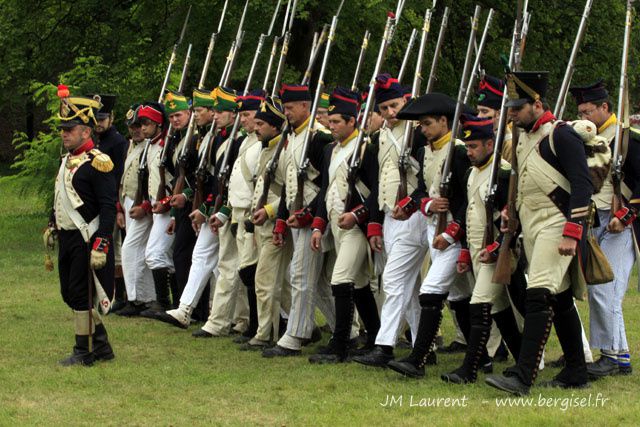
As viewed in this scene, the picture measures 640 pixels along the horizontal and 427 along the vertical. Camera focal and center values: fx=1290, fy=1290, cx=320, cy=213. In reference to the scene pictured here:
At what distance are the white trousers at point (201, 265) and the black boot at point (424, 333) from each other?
117 inches

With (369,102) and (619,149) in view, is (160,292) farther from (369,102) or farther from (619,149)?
(619,149)

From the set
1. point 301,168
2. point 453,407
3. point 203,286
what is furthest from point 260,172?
point 453,407

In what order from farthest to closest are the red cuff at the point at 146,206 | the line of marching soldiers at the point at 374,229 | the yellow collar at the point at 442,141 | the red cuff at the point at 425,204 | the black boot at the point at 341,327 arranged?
the red cuff at the point at 146,206 < the black boot at the point at 341,327 < the yellow collar at the point at 442,141 < the red cuff at the point at 425,204 < the line of marching soldiers at the point at 374,229

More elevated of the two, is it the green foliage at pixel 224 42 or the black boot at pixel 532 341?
the green foliage at pixel 224 42

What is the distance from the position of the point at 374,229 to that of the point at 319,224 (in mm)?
551

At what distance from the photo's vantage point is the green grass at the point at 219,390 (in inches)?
295

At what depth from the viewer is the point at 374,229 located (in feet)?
31.0

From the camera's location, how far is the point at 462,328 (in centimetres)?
949

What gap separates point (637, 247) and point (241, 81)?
1052cm

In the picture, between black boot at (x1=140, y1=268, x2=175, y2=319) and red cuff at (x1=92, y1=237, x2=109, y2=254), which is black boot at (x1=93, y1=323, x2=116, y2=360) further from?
black boot at (x1=140, y1=268, x2=175, y2=319)

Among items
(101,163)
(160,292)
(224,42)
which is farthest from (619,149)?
(224,42)

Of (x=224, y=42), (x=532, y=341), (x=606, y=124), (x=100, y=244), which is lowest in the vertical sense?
(x=532, y=341)

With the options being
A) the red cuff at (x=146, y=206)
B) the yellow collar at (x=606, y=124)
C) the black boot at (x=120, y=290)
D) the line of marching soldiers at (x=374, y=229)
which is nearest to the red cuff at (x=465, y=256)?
the line of marching soldiers at (x=374, y=229)

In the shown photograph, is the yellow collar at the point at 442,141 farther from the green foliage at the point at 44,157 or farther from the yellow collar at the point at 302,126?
the green foliage at the point at 44,157
